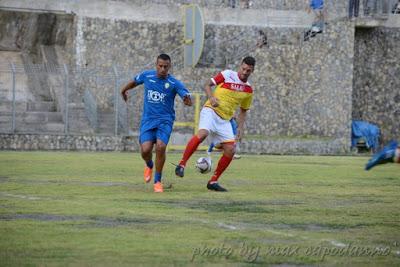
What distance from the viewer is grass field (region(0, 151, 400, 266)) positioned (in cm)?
903

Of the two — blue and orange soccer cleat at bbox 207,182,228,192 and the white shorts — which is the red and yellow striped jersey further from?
blue and orange soccer cleat at bbox 207,182,228,192

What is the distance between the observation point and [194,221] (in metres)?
11.7

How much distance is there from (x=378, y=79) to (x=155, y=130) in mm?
28844

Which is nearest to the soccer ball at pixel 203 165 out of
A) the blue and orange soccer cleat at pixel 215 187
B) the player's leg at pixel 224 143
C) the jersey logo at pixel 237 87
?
the player's leg at pixel 224 143

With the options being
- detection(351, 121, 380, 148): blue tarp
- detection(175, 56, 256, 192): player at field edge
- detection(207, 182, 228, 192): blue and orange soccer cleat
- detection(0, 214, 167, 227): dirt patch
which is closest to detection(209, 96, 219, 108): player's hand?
detection(175, 56, 256, 192): player at field edge

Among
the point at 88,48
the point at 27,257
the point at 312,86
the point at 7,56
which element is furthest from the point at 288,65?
the point at 27,257

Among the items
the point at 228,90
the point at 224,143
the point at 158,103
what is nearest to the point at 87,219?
the point at 158,103

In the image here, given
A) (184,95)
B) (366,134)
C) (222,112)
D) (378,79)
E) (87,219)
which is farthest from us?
(378,79)

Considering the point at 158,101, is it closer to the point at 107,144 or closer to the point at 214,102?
the point at 214,102

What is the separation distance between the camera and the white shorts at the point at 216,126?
17203 mm

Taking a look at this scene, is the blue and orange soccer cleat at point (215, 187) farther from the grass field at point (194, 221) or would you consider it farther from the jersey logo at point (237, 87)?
the jersey logo at point (237, 87)

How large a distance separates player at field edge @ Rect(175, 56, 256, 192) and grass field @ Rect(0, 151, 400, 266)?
1.64 ft

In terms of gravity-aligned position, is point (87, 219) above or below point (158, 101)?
below

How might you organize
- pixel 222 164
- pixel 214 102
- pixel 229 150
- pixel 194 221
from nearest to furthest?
pixel 194 221, pixel 214 102, pixel 222 164, pixel 229 150
